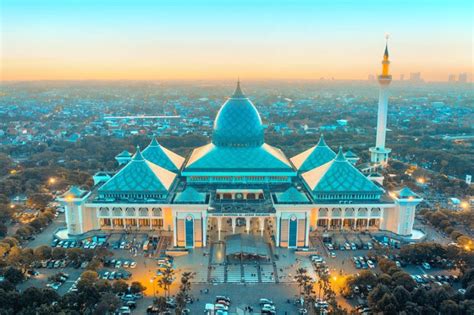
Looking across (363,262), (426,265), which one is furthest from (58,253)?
(426,265)

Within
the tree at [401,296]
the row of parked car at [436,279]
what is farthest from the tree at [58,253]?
the row of parked car at [436,279]

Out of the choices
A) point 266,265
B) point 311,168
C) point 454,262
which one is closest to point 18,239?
point 266,265

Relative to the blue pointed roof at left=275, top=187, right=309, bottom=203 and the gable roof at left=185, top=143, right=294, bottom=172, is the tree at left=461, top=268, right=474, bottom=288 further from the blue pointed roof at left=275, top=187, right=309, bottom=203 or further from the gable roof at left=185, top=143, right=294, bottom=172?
the gable roof at left=185, top=143, right=294, bottom=172

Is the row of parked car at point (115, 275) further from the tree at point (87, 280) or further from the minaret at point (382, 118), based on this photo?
the minaret at point (382, 118)

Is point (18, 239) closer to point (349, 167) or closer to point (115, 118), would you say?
point (349, 167)

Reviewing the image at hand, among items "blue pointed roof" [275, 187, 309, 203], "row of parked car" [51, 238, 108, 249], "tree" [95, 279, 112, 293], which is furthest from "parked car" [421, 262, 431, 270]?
"row of parked car" [51, 238, 108, 249]

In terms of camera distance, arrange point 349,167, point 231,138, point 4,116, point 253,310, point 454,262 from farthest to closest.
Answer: point 4,116 < point 231,138 < point 349,167 < point 454,262 < point 253,310
